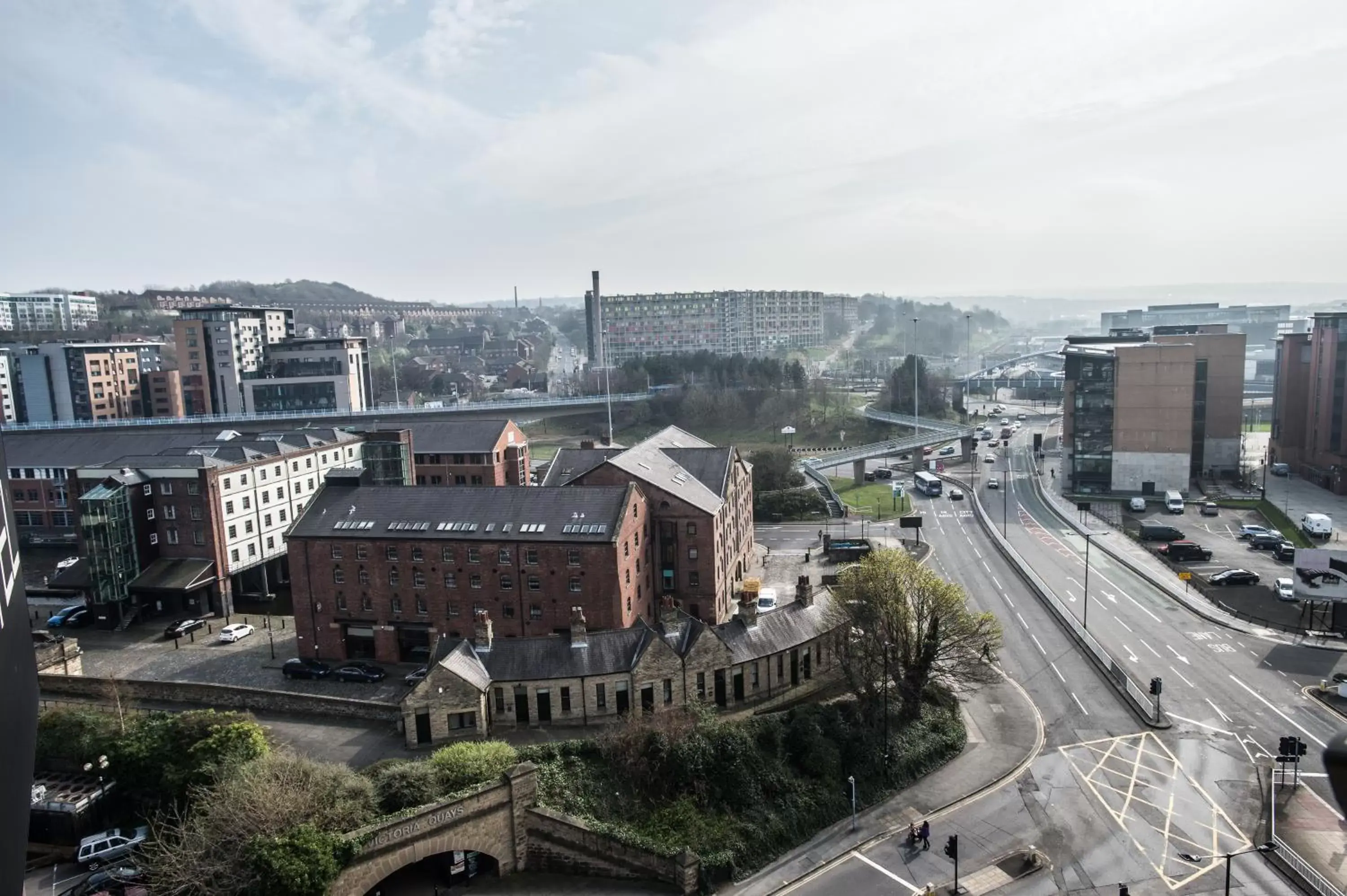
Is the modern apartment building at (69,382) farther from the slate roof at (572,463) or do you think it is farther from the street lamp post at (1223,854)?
the street lamp post at (1223,854)

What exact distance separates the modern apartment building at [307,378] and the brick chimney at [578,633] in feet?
344

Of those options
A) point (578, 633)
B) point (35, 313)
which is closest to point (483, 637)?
point (578, 633)

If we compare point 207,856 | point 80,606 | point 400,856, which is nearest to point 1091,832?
point 400,856

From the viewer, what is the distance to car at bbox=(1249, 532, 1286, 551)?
226 feet

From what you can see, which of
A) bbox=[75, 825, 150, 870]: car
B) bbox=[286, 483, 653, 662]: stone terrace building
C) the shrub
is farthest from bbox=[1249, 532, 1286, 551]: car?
bbox=[75, 825, 150, 870]: car

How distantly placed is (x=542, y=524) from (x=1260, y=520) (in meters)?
68.9

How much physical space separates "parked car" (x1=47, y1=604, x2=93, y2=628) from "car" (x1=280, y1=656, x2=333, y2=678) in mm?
21628

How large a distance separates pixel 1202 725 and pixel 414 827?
35895mm

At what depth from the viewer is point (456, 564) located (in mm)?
47562

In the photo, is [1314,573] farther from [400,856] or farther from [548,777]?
[400,856]

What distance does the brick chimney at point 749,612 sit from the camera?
42.9m

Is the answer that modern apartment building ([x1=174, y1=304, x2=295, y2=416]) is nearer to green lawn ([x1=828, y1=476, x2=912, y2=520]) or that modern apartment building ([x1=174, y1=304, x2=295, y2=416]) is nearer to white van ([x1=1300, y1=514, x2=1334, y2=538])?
green lawn ([x1=828, y1=476, x2=912, y2=520])

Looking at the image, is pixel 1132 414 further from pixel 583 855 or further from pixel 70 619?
pixel 70 619

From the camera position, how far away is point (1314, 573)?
51375mm
